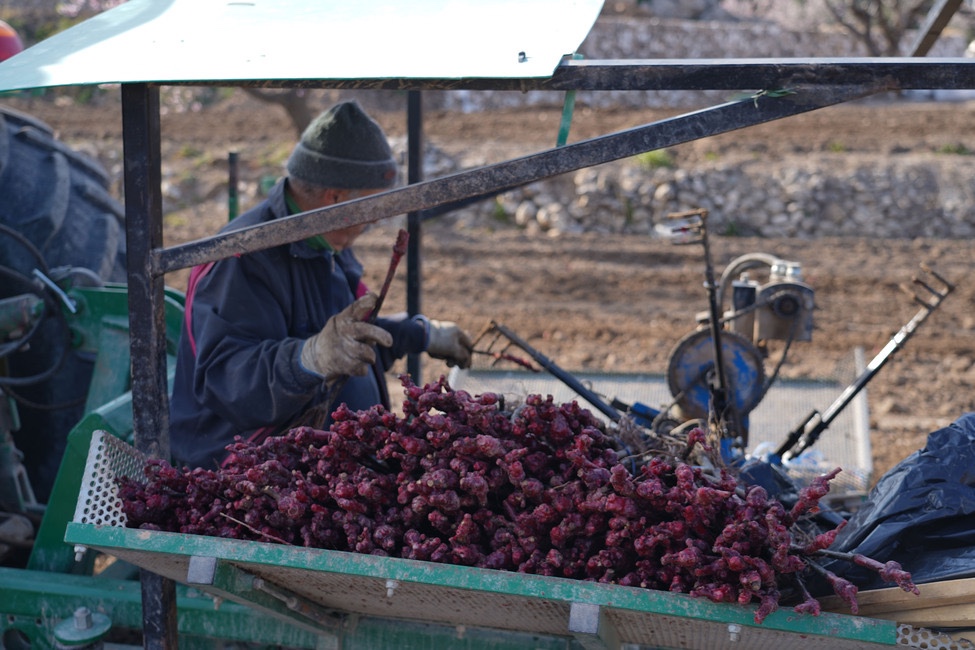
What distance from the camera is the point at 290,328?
10.7ft

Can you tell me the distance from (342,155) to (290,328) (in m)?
0.60

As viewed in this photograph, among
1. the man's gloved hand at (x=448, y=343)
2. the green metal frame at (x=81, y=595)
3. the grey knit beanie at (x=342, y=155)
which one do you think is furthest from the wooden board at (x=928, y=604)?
the grey knit beanie at (x=342, y=155)

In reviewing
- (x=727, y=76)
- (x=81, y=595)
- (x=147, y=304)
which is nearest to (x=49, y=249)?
(x=81, y=595)

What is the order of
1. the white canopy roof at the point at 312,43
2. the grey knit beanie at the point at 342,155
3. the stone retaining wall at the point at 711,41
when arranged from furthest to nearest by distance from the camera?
1. the stone retaining wall at the point at 711,41
2. the grey knit beanie at the point at 342,155
3. the white canopy roof at the point at 312,43

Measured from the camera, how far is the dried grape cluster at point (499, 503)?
1989 millimetres

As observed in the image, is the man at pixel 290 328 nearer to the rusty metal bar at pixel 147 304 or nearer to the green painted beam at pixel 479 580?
the rusty metal bar at pixel 147 304

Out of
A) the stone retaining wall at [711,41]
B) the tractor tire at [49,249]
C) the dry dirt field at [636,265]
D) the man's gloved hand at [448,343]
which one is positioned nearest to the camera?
the man's gloved hand at [448,343]

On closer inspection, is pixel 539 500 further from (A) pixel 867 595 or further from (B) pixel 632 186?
(B) pixel 632 186

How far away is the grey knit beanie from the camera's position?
328 cm

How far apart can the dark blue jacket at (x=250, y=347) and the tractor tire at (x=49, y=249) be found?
72 centimetres

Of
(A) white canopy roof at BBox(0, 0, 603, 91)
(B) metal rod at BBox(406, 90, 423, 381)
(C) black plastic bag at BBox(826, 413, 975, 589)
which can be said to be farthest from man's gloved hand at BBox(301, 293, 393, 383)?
(C) black plastic bag at BBox(826, 413, 975, 589)

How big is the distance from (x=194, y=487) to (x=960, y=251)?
9860 mm

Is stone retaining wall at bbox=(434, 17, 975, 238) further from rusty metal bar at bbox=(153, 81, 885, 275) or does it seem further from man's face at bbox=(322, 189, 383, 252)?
rusty metal bar at bbox=(153, 81, 885, 275)

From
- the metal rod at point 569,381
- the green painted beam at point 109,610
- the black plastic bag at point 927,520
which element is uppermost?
the metal rod at point 569,381
